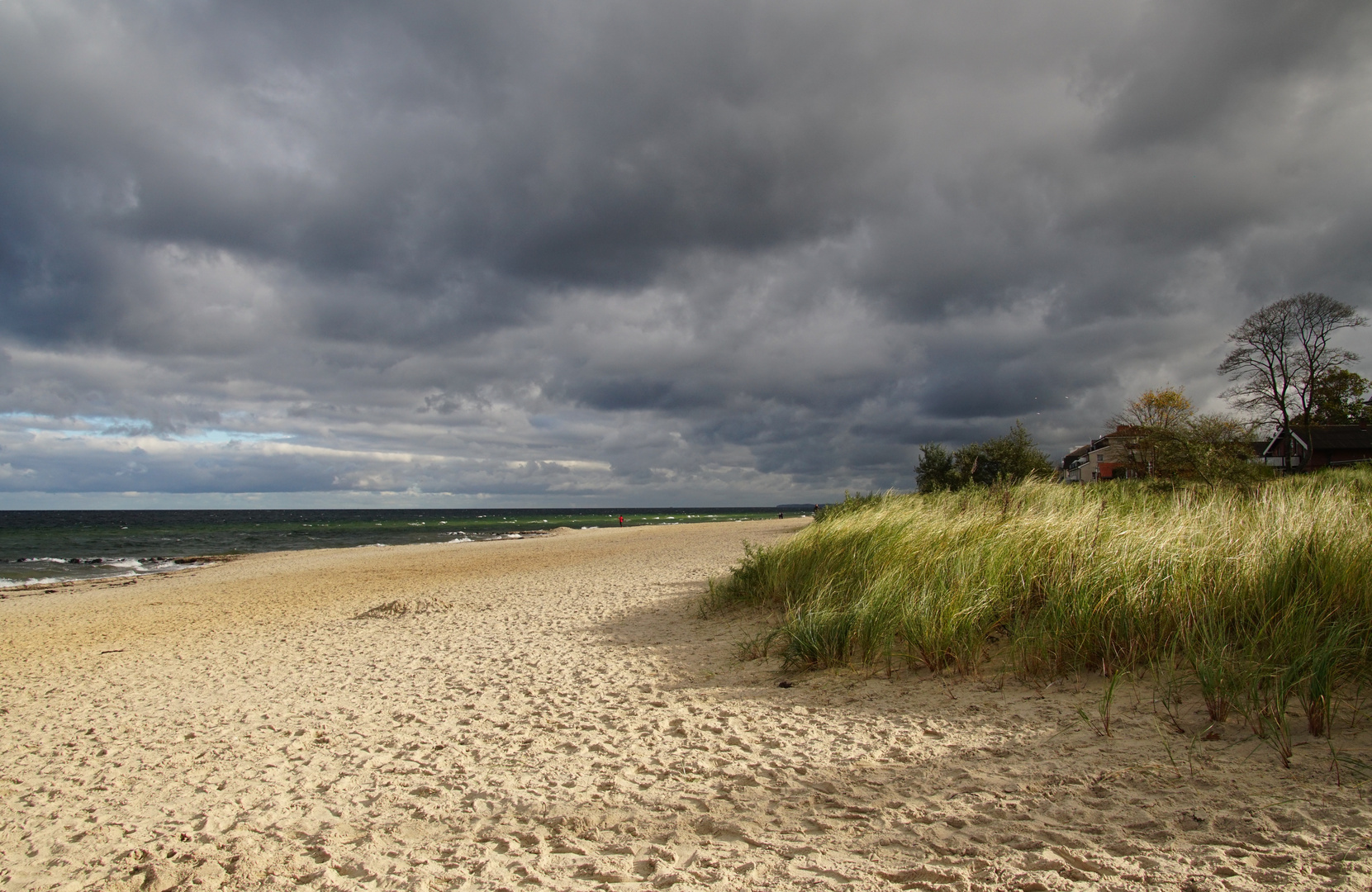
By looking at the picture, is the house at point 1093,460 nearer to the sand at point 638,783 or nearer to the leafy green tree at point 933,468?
the leafy green tree at point 933,468

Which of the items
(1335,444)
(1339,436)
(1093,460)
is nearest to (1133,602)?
(1335,444)

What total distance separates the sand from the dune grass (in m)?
0.31

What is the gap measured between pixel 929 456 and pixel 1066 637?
3782 centimetres

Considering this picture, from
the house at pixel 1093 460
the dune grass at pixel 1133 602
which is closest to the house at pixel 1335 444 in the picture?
the house at pixel 1093 460

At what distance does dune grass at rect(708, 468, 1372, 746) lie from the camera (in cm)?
448

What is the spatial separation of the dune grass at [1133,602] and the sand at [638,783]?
31 cm

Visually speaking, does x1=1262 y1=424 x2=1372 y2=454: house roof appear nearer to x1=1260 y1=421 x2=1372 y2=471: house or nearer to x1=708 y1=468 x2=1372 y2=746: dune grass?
x1=1260 y1=421 x2=1372 y2=471: house

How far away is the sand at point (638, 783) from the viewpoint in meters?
3.16

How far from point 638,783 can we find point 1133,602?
4.30m

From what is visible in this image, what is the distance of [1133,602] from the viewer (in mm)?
5582

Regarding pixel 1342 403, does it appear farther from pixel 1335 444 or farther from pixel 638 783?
pixel 638 783

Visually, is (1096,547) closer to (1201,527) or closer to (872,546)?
(1201,527)

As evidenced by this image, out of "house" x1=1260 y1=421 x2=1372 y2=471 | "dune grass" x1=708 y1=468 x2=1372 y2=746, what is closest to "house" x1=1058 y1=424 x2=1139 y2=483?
"house" x1=1260 y1=421 x2=1372 y2=471

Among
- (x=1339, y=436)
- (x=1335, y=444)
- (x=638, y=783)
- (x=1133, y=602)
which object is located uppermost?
(x=1339, y=436)
